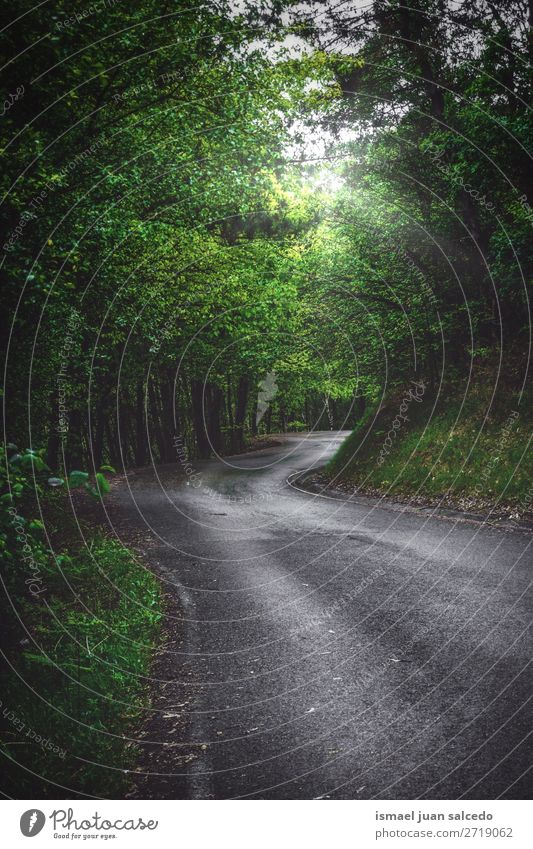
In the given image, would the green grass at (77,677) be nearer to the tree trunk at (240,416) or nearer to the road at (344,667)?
the road at (344,667)

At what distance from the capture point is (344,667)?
4996mm

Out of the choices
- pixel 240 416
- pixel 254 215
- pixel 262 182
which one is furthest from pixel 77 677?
pixel 240 416

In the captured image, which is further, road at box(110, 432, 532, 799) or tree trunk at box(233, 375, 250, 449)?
tree trunk at box(233, 375, 250, 449)

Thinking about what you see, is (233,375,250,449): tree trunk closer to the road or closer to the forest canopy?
the forest canopy

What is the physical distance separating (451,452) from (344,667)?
980 cm

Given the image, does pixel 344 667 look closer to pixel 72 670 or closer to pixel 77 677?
pixel 77 677

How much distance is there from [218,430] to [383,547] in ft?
86.1

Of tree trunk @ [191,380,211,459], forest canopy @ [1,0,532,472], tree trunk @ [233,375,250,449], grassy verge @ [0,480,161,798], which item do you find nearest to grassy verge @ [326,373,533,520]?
forest canopy @ [1,0,532,472]

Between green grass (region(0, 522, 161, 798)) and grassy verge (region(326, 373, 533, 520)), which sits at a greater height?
grassy verge (region(326, 373, 533, 520))

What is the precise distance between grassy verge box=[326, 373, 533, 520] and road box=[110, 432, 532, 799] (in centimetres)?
161

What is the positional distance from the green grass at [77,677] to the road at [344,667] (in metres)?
0.27

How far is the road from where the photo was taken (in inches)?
138

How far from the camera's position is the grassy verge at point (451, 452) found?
11508 millimetres

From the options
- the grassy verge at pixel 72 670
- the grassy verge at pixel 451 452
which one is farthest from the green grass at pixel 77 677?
the grassy verge at pixel 451 452
